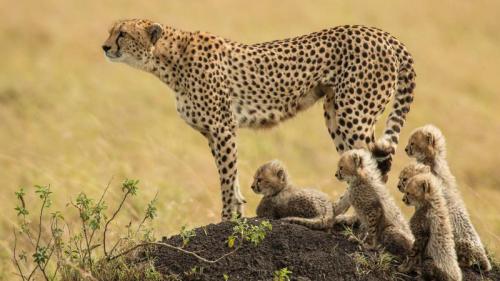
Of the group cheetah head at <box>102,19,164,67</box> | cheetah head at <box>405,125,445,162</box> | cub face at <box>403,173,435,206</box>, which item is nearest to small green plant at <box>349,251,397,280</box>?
cub face at <box>403,173,435,206</box>

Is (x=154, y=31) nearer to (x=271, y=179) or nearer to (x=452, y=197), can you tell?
(x=271, y=179)

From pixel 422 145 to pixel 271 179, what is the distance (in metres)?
1.07

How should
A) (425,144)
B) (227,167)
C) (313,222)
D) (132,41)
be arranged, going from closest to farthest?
(425,144), (313,222), (227,167), (132,41)

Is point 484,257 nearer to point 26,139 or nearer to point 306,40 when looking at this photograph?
point 306,40

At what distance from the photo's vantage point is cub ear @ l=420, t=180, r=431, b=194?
5.79 meters

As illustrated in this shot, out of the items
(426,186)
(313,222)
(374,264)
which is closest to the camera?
(426,186)

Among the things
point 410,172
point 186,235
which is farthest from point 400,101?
point 186,235

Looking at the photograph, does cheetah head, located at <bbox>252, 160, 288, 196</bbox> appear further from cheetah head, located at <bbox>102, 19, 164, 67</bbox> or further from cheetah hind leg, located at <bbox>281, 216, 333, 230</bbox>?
cheetah head, located at <bbox>102, 19, 164, 67</bbox>

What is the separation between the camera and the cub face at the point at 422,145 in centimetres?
631

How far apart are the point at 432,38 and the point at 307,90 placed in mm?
9167

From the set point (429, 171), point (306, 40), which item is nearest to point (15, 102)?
point (306, 40)

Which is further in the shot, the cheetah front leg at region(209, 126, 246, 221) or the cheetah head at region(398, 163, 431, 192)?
the cheetah front leg at region(209, 126, 246, 221)

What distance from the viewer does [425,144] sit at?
631cm

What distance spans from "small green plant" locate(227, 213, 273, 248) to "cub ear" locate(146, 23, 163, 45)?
6.22 feet
